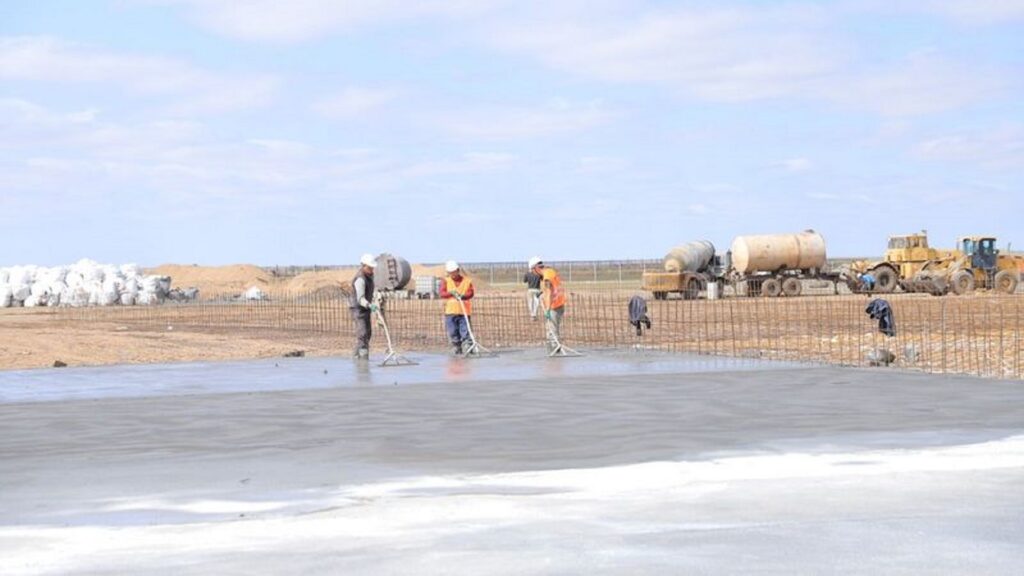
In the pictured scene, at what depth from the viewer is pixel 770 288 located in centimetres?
5400

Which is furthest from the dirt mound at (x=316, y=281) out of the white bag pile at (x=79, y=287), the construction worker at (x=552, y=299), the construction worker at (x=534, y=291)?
the construction worker at (x=552, y=299)

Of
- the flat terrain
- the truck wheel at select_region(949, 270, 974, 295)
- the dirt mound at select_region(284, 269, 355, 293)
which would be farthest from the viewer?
the dirt mound at select_region(284, 269, 355, 293)

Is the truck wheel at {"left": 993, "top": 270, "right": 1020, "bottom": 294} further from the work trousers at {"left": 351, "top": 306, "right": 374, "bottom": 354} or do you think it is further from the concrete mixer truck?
the work trousers at {"left": 351, "top": 306, "right": 374, "bottom": 354}

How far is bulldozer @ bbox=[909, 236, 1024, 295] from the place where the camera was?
51062mm

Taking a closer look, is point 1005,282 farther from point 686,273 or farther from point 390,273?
point 390,273

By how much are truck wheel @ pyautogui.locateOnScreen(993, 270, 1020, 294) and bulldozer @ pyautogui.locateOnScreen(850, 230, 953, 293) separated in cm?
220

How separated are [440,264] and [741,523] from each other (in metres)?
94.7

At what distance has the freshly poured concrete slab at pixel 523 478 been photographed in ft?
22.7

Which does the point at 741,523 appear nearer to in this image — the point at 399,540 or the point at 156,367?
the point at 399,540

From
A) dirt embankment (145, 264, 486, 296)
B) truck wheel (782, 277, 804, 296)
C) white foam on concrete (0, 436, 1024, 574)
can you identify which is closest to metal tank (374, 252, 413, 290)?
dirt embankment (145, 264, 486, 296)

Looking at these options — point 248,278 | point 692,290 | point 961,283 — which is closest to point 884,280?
point 961,283

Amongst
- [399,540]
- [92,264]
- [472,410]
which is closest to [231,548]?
[399,540]

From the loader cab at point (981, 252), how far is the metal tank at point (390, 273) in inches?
930

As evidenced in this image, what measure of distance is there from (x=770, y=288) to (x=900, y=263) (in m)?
5.01
